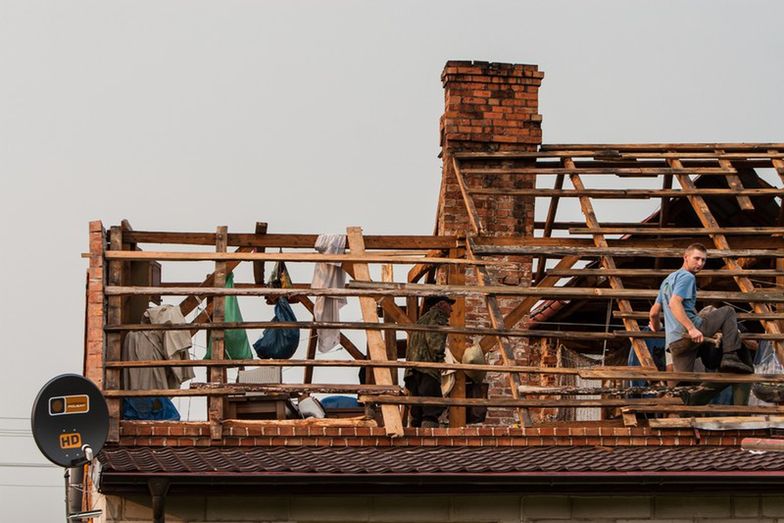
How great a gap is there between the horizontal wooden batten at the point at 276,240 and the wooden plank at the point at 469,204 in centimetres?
35

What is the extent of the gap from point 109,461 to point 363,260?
3655 mm

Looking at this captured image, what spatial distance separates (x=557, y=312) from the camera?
808 inches

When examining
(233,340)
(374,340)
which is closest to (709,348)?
(374,340)

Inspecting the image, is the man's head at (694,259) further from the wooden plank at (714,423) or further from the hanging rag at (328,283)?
the hanging rag at (328,283)

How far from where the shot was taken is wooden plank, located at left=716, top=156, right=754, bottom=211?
1788cm

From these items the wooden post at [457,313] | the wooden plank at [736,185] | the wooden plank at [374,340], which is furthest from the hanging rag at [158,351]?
the wooden plank at [736,185]

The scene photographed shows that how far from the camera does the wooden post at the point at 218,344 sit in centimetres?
1434

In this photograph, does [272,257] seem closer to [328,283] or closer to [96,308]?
[328,283]

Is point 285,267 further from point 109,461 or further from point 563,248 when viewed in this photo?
point 109,461

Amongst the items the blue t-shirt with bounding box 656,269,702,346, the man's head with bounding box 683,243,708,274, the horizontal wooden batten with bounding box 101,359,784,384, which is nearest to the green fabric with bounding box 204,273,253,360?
the horizontal wooden batten with bounding box 101,359,784,384

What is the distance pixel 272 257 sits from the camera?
15.4 meters

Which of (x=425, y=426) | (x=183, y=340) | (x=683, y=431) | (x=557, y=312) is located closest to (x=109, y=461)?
(x=183, y=340)

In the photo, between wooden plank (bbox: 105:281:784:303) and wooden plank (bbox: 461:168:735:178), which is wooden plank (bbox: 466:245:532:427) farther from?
wooden plank (bbox: 461:168:735:178)

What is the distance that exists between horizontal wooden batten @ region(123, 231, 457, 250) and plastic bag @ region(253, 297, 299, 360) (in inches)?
26.8
